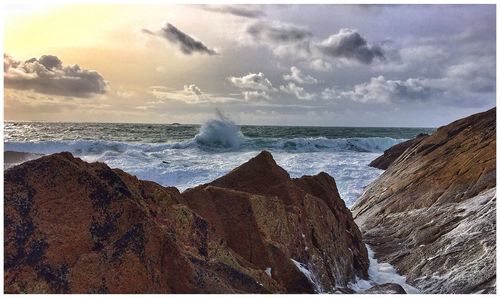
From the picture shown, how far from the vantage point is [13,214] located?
4.77 m

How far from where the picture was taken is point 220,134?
11.1 m

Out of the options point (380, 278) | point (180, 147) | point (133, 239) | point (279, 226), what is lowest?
point (380, 278)

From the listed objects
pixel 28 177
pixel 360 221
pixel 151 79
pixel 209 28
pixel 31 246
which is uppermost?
pixel 209 28

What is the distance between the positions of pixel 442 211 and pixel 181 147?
6629mm

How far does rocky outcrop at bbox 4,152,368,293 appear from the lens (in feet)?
15.1

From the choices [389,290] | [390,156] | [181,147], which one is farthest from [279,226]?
[390,156]

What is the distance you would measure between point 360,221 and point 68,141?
24.1 feet

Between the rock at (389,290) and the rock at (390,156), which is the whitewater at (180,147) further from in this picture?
the rock at (389,290)

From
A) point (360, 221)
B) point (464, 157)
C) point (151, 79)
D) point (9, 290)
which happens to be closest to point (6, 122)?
point (151, 79)

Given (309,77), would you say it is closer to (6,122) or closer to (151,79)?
(151,79)

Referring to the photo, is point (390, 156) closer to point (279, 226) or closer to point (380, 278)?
point (380, 278)

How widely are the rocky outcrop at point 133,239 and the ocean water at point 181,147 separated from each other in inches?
175

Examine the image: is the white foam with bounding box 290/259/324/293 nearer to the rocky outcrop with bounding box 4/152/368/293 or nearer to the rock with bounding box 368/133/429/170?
the rocky outcrop with bounding box 4/152/368/293

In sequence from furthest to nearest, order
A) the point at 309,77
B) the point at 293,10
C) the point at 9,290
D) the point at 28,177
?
1. the point at 309,77
2. the point at 293,10
3. the point at 28,177
4. the point at 9,290
